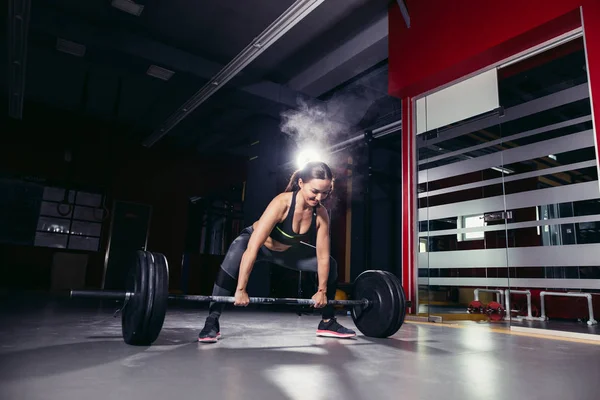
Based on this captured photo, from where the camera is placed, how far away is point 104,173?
7.00 metres

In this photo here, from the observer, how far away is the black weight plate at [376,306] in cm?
193

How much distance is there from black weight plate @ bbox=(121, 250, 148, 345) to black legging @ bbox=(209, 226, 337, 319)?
0.39m

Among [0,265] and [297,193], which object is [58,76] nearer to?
[0,265]

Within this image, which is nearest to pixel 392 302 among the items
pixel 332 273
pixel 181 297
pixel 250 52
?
pixel 332 273

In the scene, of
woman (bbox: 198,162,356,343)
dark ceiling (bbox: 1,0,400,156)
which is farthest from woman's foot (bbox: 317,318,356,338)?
→ dark ceiling (bbox: 1,0,400,156)

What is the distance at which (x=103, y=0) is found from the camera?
379cm

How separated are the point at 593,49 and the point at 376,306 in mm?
2012

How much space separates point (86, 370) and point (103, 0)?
153 inches

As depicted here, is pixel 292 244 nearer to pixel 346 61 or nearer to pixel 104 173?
pixel 346 61

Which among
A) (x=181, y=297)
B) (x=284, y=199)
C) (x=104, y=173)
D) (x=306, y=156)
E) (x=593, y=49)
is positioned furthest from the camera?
(x=104, y=173)

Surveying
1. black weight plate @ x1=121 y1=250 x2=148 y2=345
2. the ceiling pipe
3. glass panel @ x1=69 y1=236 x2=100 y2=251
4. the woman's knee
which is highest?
the ceiling pipe

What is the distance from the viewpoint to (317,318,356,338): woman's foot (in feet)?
6.56

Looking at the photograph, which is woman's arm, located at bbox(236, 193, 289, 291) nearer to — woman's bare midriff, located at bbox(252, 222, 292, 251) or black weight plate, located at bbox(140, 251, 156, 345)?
woman's bare midriff, located at bbox(252, 222, 292, 251)

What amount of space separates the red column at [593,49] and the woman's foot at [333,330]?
176 cm
